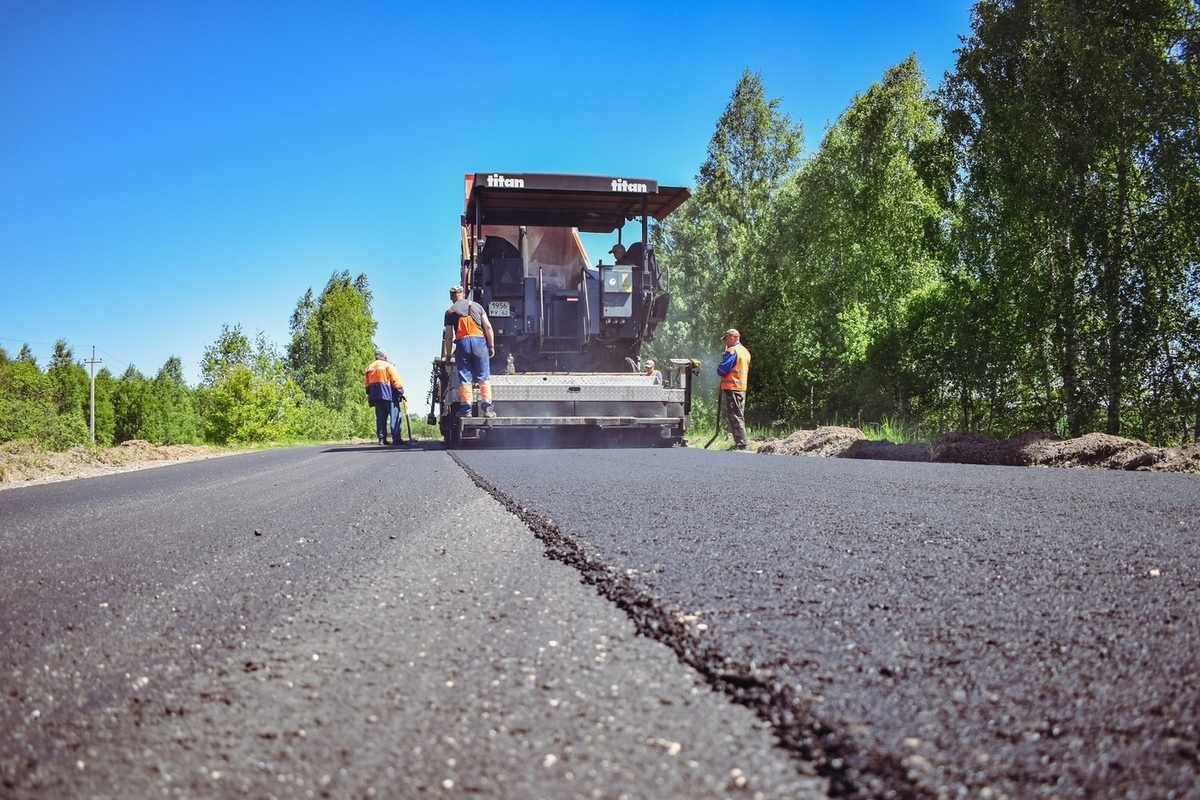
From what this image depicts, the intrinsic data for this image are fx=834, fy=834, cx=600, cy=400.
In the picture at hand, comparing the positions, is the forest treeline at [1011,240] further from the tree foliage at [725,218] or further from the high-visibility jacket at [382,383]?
the high-visibility jacket at [382,383]

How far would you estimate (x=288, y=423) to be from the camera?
2841 centimetres

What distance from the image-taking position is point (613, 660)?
156cm

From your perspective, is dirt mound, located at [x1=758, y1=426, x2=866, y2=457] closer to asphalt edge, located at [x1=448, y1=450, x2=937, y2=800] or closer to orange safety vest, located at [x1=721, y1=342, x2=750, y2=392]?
orange safety vest, located at [x1=721, y1=342, x2=750, y2=392]

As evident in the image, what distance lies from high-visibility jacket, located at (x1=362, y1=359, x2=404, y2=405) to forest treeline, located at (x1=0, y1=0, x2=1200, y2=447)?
1132cm

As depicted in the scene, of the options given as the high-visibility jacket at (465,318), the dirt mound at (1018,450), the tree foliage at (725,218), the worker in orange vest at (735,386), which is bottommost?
the dirt mound at (1018,450)

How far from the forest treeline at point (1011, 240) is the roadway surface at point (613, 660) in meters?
10.8

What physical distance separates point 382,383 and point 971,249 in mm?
11646

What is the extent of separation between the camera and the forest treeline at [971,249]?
12.9 meters

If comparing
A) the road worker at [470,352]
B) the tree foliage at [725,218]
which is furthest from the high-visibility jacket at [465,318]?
the tree foliage at [725,218]

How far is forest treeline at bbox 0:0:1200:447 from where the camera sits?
1288 cm

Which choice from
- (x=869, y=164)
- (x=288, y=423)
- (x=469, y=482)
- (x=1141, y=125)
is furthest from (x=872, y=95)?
(x=469, y=482)

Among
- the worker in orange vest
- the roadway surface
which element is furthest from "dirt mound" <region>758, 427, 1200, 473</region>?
the roadway surface

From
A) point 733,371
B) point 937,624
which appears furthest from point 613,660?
point 733,371

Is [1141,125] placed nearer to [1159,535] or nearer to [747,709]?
[1159,535]
